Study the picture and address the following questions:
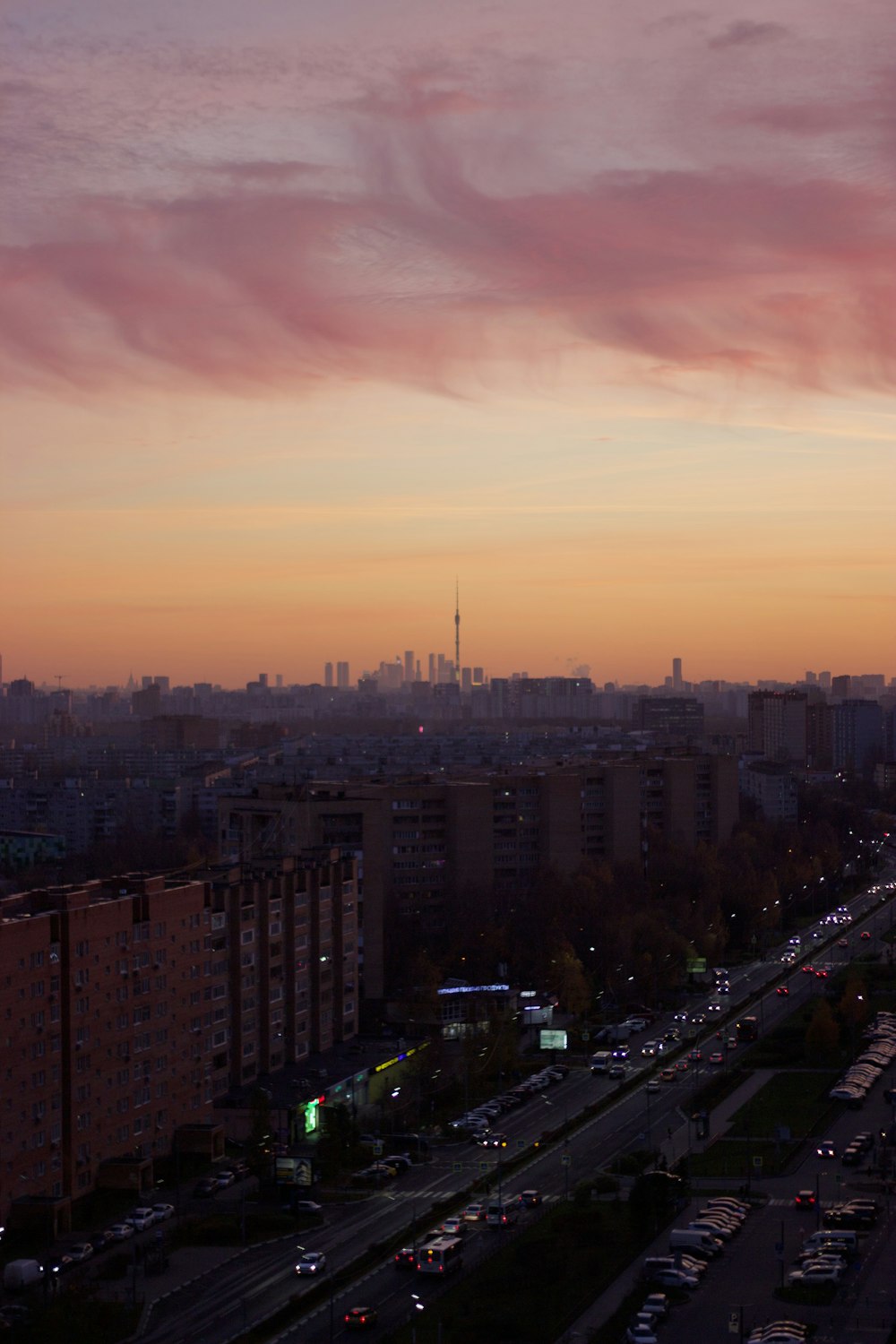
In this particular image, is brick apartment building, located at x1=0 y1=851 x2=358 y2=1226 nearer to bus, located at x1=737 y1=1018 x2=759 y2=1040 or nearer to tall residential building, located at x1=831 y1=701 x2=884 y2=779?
bus, located at x1=737 y1=1018 x2=759 y2=1040

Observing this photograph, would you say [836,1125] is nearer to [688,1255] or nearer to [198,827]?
[688,1255]

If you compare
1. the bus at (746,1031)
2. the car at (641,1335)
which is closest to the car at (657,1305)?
the car at (641,1335)

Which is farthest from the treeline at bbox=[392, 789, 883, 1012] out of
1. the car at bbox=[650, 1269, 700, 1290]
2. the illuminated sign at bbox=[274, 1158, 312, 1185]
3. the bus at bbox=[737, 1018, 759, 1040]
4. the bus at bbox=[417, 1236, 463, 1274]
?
the car at bbox=[650, 1269, 700, 1290]

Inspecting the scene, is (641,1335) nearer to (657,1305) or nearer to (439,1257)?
(657,1305)

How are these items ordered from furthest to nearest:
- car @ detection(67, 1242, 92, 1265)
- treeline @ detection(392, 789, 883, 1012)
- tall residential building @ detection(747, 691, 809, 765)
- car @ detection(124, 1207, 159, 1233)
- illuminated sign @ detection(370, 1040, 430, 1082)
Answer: tall residential building @ detection(747, 691, 809, 765) → treeline @ detection(392, 789, 883, 1012) → illuminated sign @ detection(370, 1040, 430, 1082) → car @ detection(124, 1207, 159, 1233) → car @ detection(67, 1242, 92, 1265)

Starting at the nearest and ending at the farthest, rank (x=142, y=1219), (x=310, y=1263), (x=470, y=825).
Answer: (x=310, y=1263) < (x=142, y=1219) < (x=470, y=825)

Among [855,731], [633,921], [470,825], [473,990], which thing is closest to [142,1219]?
[473,990]

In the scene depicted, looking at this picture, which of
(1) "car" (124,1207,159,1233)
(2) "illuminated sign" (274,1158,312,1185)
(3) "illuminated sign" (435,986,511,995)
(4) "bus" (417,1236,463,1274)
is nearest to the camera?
(4) "bus" (417,1236,463,1274)
